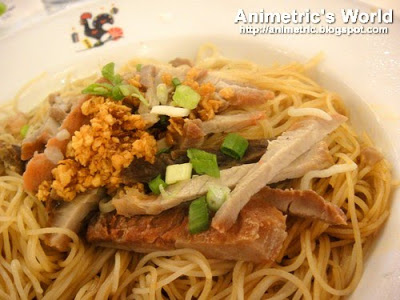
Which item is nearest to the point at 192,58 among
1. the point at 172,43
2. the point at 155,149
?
the point at 172,43

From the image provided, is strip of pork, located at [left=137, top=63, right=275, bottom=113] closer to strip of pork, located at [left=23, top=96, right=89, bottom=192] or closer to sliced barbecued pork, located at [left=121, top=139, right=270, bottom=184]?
sliced barbecued pork, located at [left=121, top=139, right=270, bottom=184]

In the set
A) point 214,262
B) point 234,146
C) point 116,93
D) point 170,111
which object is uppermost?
point 116,93

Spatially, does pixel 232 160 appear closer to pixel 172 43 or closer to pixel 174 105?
pixel 174 105

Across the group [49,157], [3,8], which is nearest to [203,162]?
[49,157]

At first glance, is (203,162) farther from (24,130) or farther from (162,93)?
(24,130)

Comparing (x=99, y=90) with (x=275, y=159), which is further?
(x=99, y=90)

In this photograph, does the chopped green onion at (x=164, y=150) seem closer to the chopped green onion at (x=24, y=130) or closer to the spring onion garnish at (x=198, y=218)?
the spring onion garnish at (x=198, y=218)
